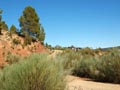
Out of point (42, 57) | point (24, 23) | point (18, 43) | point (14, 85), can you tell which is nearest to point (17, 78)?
point (14, 85)

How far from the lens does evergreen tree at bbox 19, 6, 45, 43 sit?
56.3 metres

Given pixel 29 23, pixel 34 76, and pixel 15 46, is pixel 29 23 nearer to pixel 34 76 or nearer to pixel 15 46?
pixel 15 46

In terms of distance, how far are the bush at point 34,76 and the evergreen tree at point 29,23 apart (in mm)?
44768

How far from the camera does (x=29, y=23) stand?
2229 inches

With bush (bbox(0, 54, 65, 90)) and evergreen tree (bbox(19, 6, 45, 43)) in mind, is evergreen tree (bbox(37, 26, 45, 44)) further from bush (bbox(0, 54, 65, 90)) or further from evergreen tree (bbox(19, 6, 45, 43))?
bush (bbox(0, 54, 65, 90))

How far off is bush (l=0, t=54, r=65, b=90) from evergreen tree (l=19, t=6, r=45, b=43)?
4477cm

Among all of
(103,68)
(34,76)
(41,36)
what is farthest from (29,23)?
(34,76)

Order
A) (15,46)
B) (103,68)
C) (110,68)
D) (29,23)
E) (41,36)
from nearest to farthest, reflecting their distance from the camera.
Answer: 1. (110,68)
2. (103,68)
3. (15,46)
4. (29,23)
5. (41,36)

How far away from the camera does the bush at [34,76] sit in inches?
437

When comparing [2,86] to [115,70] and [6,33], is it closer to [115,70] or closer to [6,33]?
[115,70]

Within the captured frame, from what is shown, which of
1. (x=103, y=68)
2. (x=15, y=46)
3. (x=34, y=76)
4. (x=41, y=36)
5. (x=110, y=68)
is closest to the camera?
(x=34, y=76)

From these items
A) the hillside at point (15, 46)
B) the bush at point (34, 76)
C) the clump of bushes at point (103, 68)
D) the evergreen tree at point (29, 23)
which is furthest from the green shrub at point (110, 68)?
the evergreen tree at point (29, 23)

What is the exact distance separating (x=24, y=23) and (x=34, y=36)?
12.9 ft

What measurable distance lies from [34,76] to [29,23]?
45.8m
